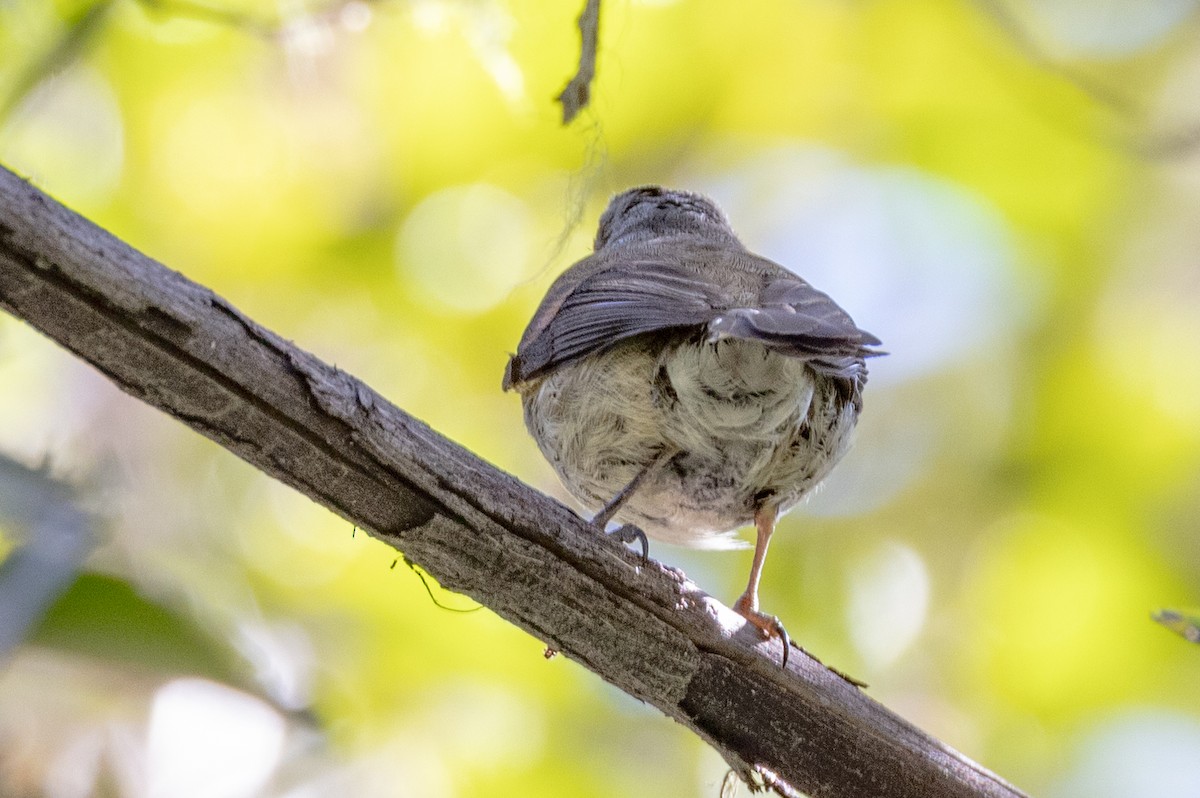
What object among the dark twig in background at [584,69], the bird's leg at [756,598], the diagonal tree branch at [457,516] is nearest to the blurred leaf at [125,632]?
the diagonal tree branch at [457,516]

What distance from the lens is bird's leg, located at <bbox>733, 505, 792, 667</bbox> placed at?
114 inches

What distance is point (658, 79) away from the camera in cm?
518

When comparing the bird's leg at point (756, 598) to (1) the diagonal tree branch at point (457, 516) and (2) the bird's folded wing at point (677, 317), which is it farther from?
(2) the bird's folded wing at point (677, 317)

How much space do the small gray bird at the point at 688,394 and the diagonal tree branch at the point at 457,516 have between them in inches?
11.5

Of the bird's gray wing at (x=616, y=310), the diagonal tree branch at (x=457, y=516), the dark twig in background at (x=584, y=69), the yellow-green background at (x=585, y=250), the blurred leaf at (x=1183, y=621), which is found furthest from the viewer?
the yellow-green background at (x=585, y=250)

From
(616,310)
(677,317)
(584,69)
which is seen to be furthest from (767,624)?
(584,69)

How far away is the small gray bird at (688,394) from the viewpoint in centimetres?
305

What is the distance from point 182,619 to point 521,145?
2981 millimetres

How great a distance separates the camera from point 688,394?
3.15 meters

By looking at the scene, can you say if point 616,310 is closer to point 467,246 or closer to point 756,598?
point 756,598

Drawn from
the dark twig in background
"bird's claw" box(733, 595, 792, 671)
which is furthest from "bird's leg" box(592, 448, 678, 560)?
the dark twig in background

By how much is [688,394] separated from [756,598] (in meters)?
0.74

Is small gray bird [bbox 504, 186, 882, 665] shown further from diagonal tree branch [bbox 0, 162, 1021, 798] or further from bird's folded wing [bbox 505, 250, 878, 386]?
diagonal tree branch [bbox 0, 162, 1021, 798]

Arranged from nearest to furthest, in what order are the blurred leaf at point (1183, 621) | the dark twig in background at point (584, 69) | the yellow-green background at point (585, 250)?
1. the dark twig in background at point (584, 69)
2. the blurred leaf at point (1183, 621)
3. the yellow-green background at point (585, 250)
